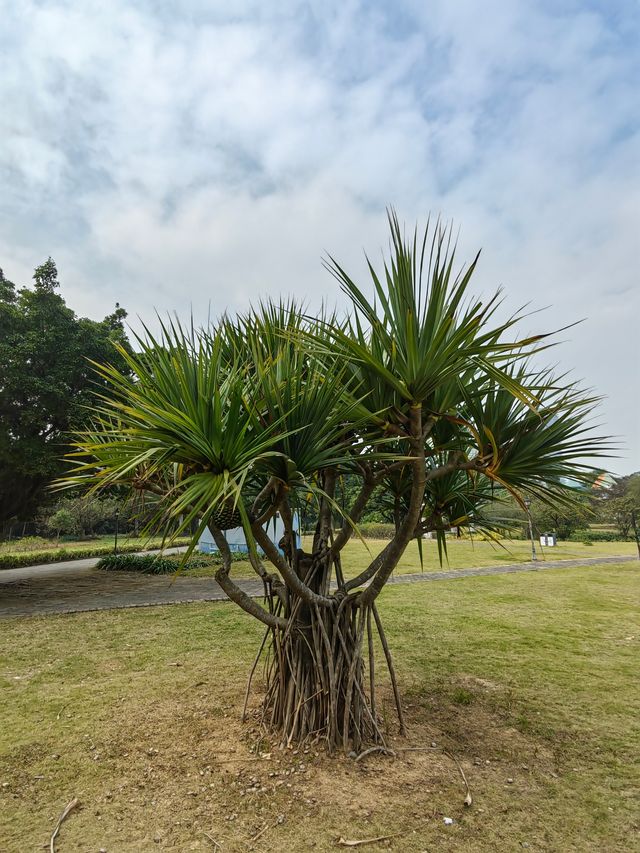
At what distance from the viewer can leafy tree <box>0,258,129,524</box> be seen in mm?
8617

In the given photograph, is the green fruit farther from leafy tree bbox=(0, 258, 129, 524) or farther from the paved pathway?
leafy tree bbox=(0, 258, 129, 524)

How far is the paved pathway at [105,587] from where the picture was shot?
28.0 ft

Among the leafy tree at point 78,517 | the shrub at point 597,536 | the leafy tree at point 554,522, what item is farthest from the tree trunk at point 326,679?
the shrub at point 597,536

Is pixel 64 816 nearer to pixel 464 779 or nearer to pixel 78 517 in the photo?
pixel 464 779

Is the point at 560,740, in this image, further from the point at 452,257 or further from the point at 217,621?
the point at 217,621

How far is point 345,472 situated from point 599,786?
2.17m

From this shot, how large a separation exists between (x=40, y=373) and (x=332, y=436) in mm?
Answer: 8776

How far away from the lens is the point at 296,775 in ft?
8.45

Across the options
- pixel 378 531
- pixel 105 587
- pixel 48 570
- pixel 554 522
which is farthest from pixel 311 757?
pixel 378 531

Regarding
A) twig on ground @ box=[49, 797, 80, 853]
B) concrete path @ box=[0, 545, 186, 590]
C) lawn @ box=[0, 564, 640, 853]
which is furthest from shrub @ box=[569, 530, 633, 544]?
twig on ground @ box=[49, 797, 80, 853]

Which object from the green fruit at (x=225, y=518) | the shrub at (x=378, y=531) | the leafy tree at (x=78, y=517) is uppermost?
the leafy tree at (x=78, y=517)

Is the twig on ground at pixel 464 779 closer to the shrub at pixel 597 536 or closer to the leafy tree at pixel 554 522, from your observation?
the leafy tree at pixel 554 522

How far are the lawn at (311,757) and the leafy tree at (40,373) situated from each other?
4268mm

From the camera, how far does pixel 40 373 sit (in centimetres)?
919
